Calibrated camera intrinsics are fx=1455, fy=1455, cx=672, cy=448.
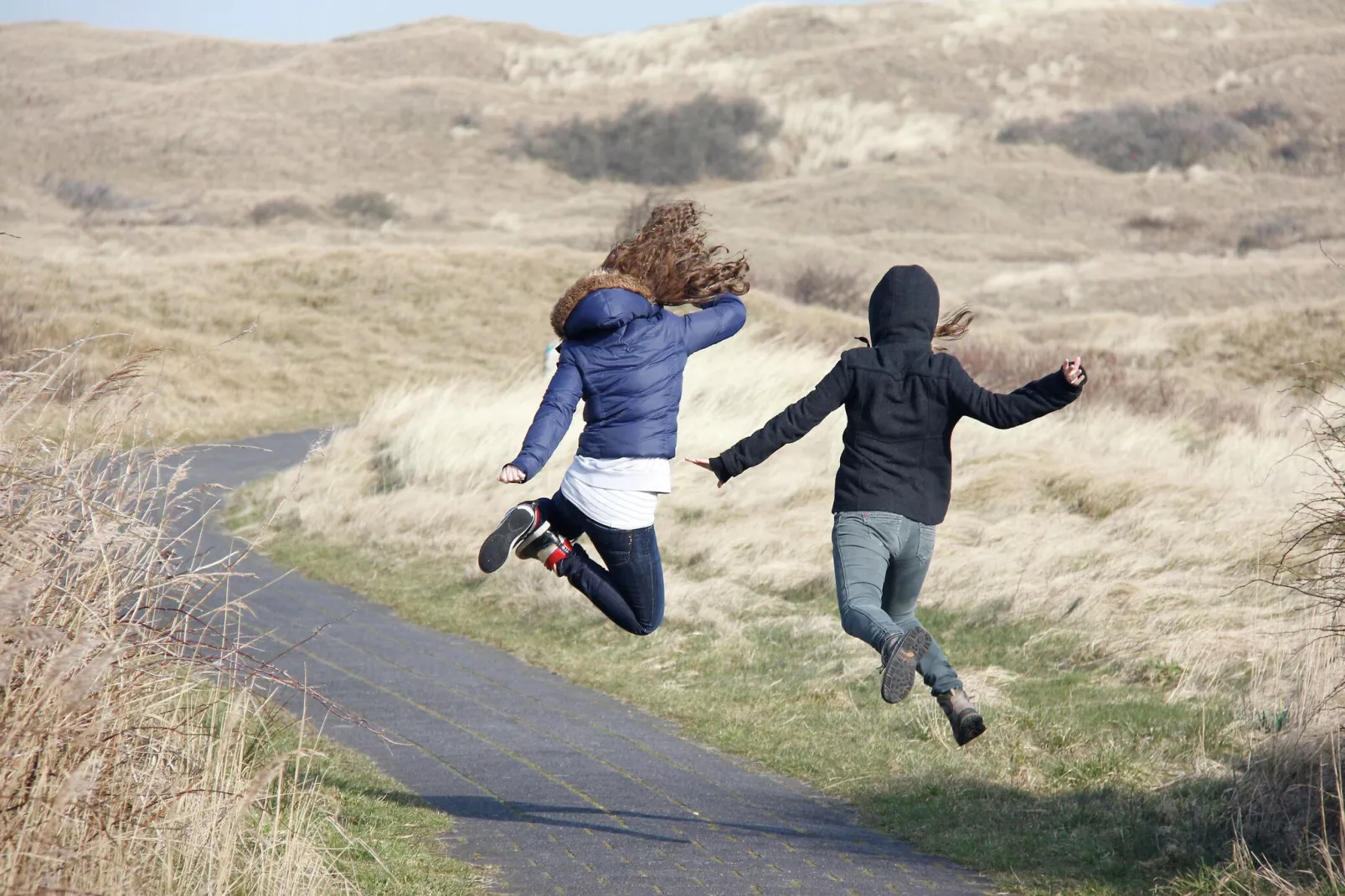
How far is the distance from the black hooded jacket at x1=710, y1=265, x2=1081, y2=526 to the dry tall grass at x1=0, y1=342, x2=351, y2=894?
2.34 metres

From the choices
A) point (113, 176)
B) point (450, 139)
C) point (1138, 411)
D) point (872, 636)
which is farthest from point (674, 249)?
point (450, 139)

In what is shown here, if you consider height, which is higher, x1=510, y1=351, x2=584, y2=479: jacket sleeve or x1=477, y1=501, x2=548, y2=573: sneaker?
x1=510, y1=351, x2=584, y2=479: jacket sleeve

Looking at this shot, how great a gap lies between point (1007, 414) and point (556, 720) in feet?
14.2

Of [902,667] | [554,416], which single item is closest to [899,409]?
[902,667]

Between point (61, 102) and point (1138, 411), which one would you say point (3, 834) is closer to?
point (1138, 411)

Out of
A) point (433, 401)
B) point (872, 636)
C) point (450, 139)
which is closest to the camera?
point (872, 636)

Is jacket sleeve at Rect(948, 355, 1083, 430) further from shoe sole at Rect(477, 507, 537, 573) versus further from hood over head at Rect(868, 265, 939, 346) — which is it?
shoe sole at Rect(477, 507, 537, 573)

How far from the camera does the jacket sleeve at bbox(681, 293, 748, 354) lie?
642 centimetres

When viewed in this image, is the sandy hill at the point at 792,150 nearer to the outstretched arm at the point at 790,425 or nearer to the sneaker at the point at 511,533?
the sneaker at the point at 511,533

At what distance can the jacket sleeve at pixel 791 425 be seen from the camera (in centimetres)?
588

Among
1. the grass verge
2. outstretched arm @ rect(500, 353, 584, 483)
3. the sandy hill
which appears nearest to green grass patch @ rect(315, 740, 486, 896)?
the grass verge

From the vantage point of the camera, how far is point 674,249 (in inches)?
258

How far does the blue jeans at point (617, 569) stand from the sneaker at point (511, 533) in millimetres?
83

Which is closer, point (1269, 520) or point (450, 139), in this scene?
point (1269, 520)
